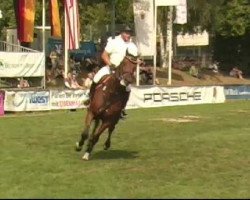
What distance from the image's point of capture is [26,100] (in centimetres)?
2972

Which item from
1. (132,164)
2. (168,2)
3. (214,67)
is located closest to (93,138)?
(132,164)

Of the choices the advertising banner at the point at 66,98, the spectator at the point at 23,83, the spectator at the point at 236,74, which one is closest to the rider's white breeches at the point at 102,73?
the advertising banner at the point at 66,98

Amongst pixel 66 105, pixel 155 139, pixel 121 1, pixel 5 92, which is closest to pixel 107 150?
pixel 155 139

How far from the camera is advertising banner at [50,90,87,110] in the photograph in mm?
30953

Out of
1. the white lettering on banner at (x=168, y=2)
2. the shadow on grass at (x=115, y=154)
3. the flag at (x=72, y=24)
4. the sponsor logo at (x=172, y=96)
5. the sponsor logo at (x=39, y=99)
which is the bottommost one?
the sponsor logo at (x=172, y=96)

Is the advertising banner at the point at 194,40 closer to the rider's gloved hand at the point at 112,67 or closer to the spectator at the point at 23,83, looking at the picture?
the spectator at the point at 23,83

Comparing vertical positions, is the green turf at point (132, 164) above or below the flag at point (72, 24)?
below

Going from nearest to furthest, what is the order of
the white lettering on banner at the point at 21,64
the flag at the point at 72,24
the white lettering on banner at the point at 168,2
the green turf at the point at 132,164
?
the green turf at the point at 132,164
the white lettering on banner at the point at 21,64
the flag at the point at 72,24
the white lettering on banner at the point at 168,2

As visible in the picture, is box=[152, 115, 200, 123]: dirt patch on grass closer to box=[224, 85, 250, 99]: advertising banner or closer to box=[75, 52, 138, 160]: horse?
box=[75, 52, 138, 160]: horse

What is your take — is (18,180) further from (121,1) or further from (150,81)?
(121,1)

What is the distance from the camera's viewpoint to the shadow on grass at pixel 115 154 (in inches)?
544

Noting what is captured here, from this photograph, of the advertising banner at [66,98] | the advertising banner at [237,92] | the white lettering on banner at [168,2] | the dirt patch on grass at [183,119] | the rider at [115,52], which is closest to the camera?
the rider at [115,52]

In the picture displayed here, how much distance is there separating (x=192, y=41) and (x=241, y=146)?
65.6 meters

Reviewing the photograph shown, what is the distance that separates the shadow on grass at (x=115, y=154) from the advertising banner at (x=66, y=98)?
53.3 feet
